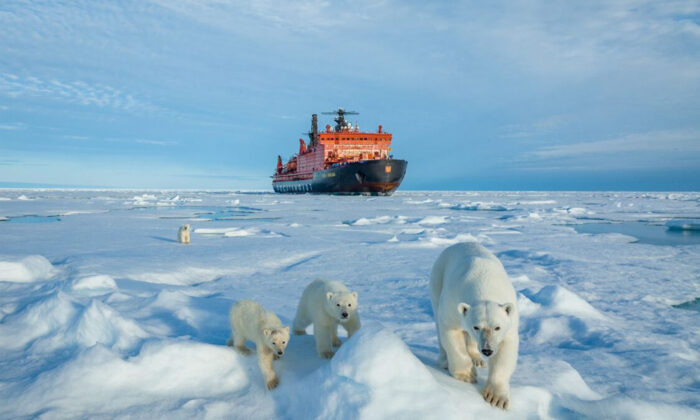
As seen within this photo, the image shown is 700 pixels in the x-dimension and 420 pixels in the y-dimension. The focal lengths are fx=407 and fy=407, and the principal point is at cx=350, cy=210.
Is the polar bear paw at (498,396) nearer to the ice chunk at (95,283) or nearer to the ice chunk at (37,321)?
the ice chunk at (37,321)

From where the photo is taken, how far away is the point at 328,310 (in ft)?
9.25

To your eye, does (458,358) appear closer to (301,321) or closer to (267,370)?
(267,370)

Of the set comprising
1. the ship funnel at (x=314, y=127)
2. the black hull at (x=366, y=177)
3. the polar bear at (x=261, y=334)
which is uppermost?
the ship funnel at (x=314, y=127)

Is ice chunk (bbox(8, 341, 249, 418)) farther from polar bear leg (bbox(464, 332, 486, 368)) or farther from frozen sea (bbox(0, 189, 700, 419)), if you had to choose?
polar bear leg (bbox(464, 332, 486, 368))

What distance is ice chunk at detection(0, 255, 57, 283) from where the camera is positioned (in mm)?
5098

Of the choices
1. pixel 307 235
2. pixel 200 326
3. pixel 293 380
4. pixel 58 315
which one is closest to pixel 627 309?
pixel 293 380

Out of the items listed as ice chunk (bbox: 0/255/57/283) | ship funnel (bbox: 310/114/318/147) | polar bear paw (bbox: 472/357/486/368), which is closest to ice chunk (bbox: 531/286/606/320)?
polar bear paw (bbox: 472/357/486/368)

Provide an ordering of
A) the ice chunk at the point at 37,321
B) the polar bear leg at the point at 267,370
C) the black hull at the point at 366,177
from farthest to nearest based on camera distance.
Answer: the black hull at the point at 366,177 → the ice chunk at the point at 37,321 → the polar bear leg at the point at 267,370

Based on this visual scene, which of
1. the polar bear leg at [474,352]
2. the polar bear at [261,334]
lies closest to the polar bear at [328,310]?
the polar bear at [261,334]

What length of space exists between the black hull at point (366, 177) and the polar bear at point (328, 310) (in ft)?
119

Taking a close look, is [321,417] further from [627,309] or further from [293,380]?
[627,309]

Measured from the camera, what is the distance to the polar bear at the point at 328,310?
9.01 ft

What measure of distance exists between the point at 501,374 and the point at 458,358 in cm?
27

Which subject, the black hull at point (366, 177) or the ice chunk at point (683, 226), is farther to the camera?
the black hull at point (366, 177)
